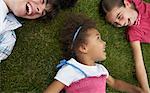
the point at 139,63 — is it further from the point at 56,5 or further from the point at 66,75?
the point at 56,5

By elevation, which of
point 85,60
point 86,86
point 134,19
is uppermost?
point 134,19

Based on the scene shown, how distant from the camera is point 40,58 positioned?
8.02 feet

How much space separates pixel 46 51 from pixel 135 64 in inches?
22.6

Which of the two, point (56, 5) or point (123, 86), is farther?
point (123, 86)

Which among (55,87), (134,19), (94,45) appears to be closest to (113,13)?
(134,19)

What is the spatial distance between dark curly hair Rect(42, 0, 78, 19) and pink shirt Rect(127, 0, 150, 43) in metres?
0.42

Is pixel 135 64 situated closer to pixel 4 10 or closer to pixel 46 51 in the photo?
pixel 46 51

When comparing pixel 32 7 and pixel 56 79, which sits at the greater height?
pixel 32 7

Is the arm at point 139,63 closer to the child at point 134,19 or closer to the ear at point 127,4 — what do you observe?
the child at point 134,19

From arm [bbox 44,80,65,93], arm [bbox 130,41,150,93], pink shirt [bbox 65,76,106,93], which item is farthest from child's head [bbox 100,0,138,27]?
arm [bbox 44,80,65,93]

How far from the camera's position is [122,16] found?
251cm

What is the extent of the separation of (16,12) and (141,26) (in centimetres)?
82

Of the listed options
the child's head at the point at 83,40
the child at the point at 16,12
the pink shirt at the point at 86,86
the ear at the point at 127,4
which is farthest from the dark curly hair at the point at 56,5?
the pink shirt at the point at 86,86

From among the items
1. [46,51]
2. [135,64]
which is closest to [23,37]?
[46,51]
